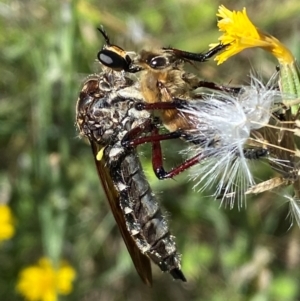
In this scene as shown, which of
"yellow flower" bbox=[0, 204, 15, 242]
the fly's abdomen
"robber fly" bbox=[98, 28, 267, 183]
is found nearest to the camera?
"robber fly" bbox=[98, 28, 267, 183]

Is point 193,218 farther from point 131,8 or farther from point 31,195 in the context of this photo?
point 131,8

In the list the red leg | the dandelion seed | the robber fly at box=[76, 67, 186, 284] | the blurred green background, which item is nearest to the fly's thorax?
the robber fly at box=[76, 67, 186, 284]

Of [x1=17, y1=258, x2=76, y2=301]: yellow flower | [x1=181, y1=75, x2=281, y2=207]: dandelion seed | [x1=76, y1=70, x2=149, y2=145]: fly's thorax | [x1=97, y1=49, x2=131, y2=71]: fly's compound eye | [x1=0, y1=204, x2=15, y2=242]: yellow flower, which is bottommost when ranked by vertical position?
[x1=17, y1=258, x2=76, y2=301]: yellow flower

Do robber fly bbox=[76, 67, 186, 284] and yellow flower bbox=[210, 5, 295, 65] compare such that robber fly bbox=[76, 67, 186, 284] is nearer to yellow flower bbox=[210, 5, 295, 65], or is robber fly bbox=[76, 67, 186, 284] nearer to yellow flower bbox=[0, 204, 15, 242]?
yellow flower bbox=[210, 5, 295, 65]

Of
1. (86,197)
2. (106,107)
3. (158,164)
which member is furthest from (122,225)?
(86,197)

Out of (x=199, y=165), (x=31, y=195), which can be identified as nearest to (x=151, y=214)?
(x=199, y=165)

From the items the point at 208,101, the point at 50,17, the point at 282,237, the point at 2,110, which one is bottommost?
the point at 282,237

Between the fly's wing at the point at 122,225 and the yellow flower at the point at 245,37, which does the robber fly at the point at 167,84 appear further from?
the fly's wing at the point at 122,225
